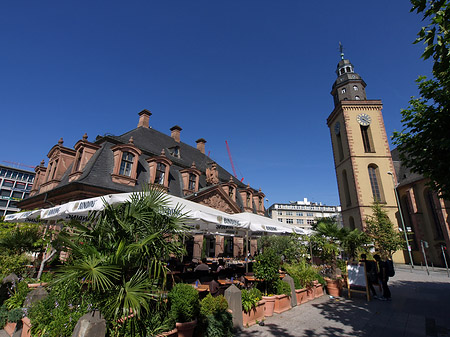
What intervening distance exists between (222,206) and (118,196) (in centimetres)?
1756

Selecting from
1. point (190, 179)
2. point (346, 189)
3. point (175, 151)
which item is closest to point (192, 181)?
point (190, 179)

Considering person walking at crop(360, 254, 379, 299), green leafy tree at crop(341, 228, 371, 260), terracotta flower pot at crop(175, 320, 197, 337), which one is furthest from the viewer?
green leafy tree at crop(341, 228, 371, 260)

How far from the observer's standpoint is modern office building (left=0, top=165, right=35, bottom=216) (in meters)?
74.2

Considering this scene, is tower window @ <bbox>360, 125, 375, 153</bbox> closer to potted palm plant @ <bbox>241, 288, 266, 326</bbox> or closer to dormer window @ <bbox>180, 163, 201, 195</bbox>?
dormer window @ <bbox>180, 163, 201, 195</bbox>

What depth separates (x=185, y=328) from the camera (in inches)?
180

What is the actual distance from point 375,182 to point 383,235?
11.1 m

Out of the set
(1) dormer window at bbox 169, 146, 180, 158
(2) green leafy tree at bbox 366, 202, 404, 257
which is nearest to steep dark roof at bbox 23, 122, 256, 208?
(1) dormer window at bbox 169, 146, 180, 158

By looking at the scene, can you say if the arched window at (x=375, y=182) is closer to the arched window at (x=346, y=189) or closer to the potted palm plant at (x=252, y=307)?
the arched window at (x=346, y=189)

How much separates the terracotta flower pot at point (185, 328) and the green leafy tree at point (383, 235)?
89.6ft

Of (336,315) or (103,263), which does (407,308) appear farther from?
Answer: (103,263)

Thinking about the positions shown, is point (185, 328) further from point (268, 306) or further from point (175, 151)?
point (175, 151)

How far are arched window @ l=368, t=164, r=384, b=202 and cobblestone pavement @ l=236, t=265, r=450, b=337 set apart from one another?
88.1 ft

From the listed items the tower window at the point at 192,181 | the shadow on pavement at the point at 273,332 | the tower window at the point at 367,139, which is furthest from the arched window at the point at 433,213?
the shadow on pavement at the point at 273,332

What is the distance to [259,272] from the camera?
7629mm
